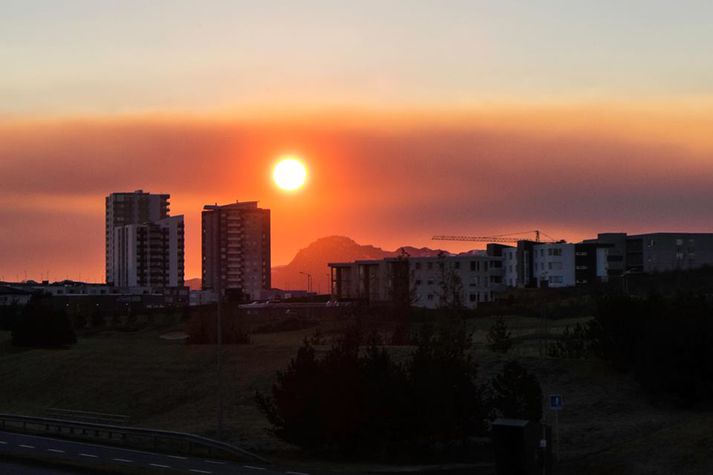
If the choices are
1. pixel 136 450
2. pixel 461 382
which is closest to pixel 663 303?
pixel 461 382

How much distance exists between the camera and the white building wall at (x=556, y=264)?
195m

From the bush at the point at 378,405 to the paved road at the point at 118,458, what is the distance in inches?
169

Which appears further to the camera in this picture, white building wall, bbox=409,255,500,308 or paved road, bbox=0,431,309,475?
white building wall, bbox=409,255,500,308

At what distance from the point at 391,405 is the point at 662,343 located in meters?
17.0

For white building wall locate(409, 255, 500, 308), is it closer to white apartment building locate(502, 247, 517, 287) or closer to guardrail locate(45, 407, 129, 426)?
white apartment building locate(502, 247, 517, 287)

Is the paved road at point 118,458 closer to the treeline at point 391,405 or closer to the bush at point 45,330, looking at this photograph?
the treeline at point 391,405

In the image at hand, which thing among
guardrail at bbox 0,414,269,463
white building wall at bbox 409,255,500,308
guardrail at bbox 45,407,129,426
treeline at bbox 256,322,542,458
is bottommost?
guardrail at bbox 45,407,129,426

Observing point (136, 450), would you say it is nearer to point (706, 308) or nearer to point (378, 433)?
point (378, 433)

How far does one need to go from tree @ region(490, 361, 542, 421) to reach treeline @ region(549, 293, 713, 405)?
34.8 feet

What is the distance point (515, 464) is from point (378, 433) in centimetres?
1626

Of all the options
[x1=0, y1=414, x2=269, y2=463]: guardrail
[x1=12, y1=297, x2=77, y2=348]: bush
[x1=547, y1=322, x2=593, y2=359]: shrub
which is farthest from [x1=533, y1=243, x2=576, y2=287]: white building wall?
[x1=0, y1=414, x2=269, y2=463]: guardrail

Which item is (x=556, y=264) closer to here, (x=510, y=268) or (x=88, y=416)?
(x=510, y=268)

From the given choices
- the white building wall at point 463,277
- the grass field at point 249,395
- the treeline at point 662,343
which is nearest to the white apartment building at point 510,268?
the white building wall at point 463,277

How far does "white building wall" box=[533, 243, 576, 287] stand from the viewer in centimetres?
19525
